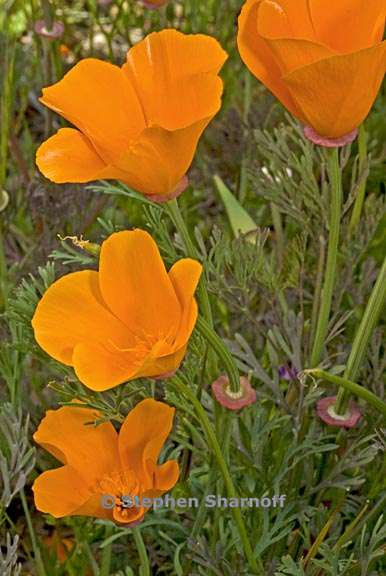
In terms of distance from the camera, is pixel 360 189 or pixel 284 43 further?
pixel 360 189

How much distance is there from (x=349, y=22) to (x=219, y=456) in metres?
0.31

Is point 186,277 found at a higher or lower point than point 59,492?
higher

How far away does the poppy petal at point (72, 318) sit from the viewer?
70cm

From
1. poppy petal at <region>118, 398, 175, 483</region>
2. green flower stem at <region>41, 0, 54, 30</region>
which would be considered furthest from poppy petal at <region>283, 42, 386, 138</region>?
green flower stem at <region>41, 0, 54, 30</region>

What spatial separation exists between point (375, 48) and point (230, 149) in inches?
31.5

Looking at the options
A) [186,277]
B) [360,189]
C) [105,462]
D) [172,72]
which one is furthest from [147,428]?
[360,189]

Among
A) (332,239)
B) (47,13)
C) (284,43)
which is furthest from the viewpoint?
(47,13)

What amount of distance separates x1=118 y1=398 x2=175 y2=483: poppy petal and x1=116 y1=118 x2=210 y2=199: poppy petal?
0.17 metres

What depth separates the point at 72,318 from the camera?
2.35ft

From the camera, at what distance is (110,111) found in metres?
0.73

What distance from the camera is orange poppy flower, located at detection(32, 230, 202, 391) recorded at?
0.70 meters

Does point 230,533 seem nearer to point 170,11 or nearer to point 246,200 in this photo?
point 246,200

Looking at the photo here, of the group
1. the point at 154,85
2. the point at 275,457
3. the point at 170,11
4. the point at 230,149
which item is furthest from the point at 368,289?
the point at 170,11

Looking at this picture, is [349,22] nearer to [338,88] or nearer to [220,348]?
[338,88]
